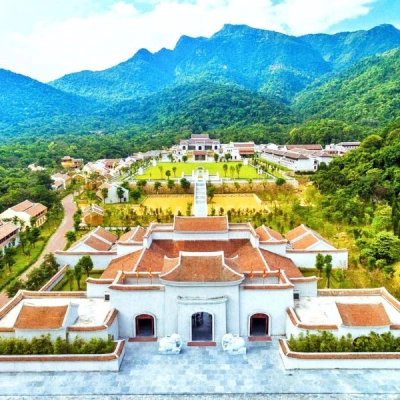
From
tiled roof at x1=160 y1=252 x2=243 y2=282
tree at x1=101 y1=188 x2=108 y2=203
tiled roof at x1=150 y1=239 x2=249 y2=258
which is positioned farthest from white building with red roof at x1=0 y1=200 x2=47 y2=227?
tiled roof at x1=160 y1=252 x2=243 y2=282

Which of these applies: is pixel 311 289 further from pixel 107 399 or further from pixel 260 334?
pixel 107 399

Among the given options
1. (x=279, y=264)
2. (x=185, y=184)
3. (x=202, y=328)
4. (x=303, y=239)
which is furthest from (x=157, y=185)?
(x=202, y=328)

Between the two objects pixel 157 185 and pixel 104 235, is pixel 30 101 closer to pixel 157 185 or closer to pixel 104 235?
pixel 157 185

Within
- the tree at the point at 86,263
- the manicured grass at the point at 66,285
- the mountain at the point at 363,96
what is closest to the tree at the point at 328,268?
the tree at the point at 86,263

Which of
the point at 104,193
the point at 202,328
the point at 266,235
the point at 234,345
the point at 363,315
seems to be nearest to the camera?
the point at 363,315

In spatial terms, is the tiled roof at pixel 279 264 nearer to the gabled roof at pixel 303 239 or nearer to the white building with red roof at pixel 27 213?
the gabled roof at pixel 303 239

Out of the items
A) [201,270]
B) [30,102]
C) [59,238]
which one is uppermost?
[30,102]

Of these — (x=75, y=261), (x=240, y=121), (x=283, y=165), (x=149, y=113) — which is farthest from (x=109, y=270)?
(x=149, y=113)
